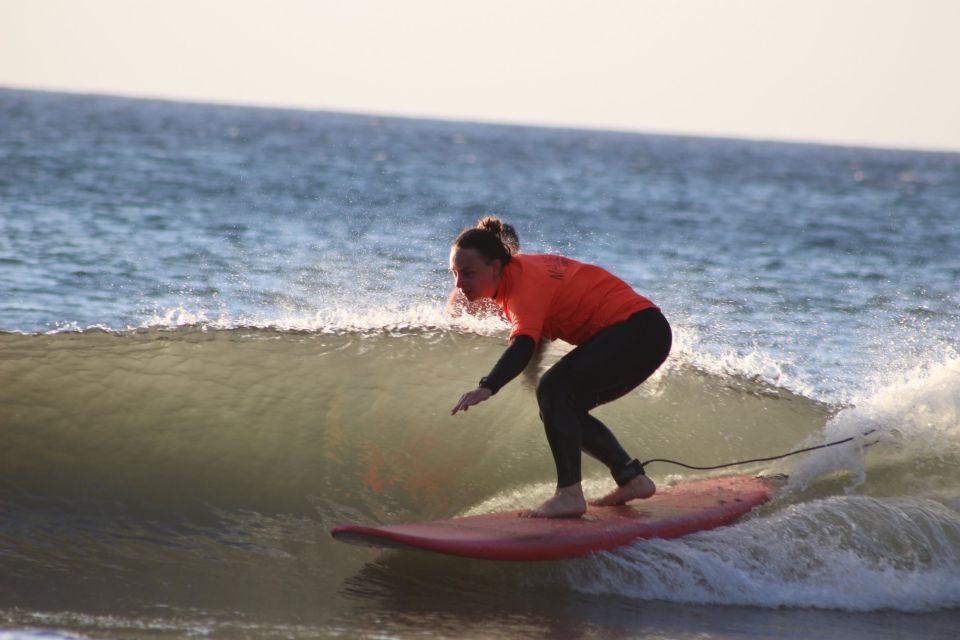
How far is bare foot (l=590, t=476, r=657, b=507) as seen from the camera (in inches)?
206

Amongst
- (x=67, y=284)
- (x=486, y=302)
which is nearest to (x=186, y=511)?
(x=486, y=302)

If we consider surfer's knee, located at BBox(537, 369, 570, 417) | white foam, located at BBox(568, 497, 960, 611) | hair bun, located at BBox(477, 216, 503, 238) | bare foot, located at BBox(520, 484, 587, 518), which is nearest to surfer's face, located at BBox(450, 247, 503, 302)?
hair bun, located at BBox(477, 216, 503, 238)

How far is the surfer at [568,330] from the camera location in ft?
15.5

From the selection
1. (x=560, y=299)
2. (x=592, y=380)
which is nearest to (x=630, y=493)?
(x=592, y=380)

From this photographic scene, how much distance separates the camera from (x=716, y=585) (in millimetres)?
4832

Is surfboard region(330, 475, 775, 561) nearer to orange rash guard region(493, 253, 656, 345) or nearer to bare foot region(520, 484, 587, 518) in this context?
bare foot region(520, 484, 587, 518)

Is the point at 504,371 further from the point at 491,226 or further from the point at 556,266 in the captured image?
the point at 491,226

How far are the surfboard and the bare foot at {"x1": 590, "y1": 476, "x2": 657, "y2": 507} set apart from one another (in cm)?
4

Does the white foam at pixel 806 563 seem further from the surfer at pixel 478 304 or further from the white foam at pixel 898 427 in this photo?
the surfer at pixel 478 304

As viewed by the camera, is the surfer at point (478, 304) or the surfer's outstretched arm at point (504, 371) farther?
the surfer at point (478, 304)

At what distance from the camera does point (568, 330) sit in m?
5.01

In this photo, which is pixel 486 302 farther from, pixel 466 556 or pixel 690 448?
pixel 466 556

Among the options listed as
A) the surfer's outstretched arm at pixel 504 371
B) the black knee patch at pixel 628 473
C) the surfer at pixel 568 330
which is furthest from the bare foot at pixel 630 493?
the surfer's outstretched arm at pixel 504 371

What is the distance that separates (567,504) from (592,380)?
0.53m
